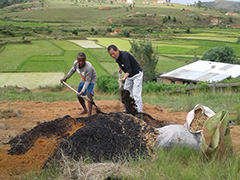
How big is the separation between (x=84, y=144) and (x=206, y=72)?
61.7 ft

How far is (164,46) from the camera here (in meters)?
37.6

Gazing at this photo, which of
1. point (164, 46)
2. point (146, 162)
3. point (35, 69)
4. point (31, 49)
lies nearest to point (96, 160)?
point (146, 162)

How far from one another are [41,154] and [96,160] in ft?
2.81

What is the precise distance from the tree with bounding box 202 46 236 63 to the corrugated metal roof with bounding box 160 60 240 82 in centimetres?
458

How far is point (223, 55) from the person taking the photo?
28438 mm

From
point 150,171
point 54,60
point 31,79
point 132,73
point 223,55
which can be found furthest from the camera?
point 223,55

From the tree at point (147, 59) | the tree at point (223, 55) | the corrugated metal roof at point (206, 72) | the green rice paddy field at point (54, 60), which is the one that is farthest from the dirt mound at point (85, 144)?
the tree at point (223, 55)

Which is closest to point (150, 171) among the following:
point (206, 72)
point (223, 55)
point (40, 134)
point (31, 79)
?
point (40, 134)

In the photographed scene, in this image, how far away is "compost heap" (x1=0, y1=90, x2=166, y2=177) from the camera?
4090 mm

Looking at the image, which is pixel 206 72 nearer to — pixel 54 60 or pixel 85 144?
pixel 54 60

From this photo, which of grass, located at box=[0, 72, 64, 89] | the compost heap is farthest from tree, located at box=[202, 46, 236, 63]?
the compost heap

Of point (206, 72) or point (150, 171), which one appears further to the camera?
point (206, 72)

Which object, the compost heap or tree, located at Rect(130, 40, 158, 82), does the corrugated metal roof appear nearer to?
tree, located at Rect(130, 40, 158, 82)

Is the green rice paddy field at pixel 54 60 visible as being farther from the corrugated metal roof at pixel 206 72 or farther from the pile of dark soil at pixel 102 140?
the pile of dark soil at pixel 102 140
